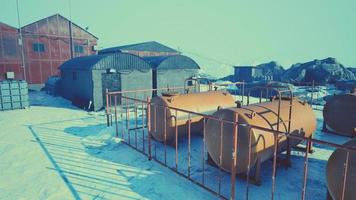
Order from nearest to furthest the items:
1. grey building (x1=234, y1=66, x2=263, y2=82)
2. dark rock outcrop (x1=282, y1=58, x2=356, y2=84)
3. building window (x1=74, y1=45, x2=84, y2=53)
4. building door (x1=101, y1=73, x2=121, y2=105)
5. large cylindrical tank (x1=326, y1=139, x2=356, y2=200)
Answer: large cylindrical tank (x1=326, y1=139, x2=356, y2=200) → building door (x1=101, y1=73, x2=121, y2=105) → dark rock outcrop (x1=282, y1=58, x2=356, y2=84) → building window (x1=74, y1=45, x2=84, y2=53) → grey building (x1=234, y1=66, x2=263, y2=82)

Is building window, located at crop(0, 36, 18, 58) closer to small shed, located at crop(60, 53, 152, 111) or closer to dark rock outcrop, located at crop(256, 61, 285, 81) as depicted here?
small shed, located at crop(60, 53, 152, 111)

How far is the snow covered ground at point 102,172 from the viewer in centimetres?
619

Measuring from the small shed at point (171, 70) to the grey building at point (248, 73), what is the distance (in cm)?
1432

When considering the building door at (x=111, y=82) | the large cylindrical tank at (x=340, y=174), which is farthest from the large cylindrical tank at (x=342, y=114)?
the building door at (x=111, y=82)

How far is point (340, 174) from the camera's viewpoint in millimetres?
4582

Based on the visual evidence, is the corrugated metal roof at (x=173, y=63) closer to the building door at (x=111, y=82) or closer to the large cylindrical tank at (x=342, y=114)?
the building door at (x=111, y=82)

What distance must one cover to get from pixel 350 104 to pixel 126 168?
9446 mm

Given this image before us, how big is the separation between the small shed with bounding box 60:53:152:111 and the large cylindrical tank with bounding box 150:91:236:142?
8.41 metres

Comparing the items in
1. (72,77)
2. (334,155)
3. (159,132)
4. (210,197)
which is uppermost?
(72,77)

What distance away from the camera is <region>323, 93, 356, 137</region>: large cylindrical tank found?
32.9 ft

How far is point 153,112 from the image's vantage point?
941 cm

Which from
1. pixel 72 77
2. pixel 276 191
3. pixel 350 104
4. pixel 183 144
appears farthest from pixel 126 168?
pixel 72 77

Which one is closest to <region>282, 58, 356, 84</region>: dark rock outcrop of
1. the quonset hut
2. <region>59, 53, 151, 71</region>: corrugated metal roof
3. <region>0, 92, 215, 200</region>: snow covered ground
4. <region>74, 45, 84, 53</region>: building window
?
the quonset hut

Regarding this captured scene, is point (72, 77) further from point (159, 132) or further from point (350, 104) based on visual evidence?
point (350, 104)
